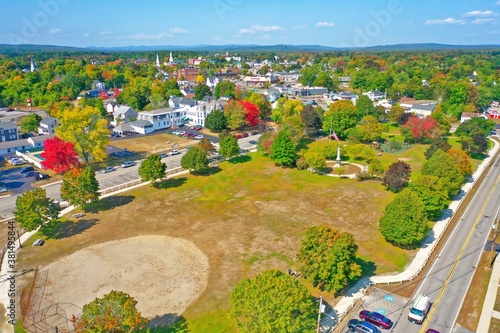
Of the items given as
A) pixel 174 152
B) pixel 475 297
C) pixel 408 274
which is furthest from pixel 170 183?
pixel 475 297

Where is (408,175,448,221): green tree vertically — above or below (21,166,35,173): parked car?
above

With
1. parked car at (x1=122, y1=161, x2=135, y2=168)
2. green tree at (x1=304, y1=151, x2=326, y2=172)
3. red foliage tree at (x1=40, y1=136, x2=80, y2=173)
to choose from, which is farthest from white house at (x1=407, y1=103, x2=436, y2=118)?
red foliage tree at (x1=40, y1=136, x2=80, y2=173)

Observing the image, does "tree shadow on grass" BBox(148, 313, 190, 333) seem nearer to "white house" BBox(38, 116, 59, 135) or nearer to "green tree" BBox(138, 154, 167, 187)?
"green tree" BBox(138, 154, 167, 187)

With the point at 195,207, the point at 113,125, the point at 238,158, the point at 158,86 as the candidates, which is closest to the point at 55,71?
the point at 158,86

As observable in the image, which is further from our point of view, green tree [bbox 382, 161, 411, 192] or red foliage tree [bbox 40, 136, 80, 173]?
red foliage tree [bbox 40, 136, 80, 173]

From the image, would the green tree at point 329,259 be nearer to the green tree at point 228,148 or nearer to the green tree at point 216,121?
the green tree at point 228,148

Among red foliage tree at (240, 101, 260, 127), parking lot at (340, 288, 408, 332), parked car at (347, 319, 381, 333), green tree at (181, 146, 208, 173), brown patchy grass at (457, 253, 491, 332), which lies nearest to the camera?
parked car at (347, 319, 381, 333)

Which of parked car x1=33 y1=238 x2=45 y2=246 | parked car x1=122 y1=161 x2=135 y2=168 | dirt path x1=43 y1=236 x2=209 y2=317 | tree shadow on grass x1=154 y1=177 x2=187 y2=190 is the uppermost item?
parked car x1=122 y1=161 x2=135 y2=168

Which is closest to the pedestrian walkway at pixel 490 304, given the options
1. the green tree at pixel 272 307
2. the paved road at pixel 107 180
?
the green tree at pixel 272 307

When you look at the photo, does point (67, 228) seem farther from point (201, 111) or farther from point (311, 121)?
point (201, 111)
